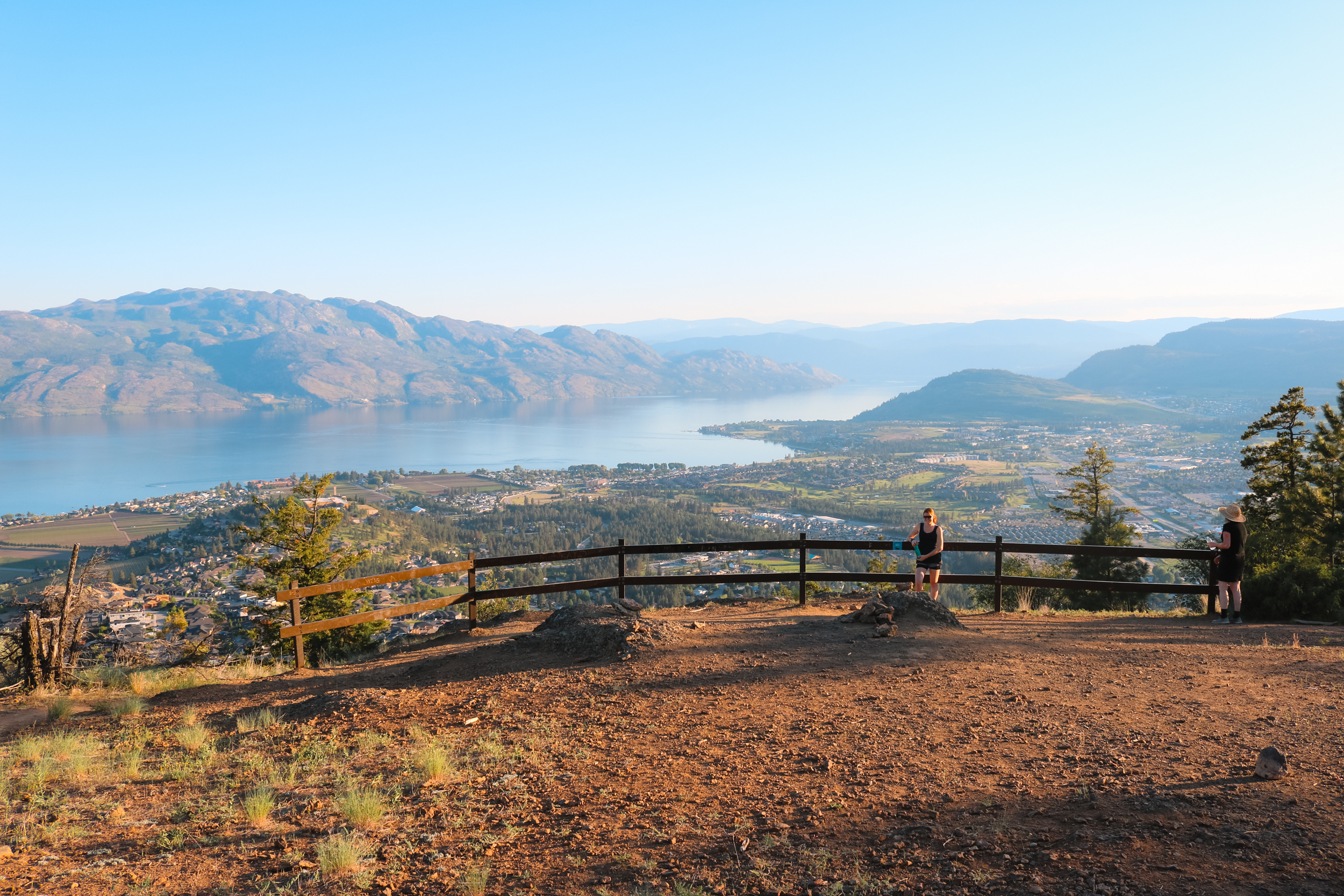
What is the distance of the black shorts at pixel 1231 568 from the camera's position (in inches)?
450

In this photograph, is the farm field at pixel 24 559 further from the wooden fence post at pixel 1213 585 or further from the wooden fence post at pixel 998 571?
the wooden fence post at pixel 1213 585

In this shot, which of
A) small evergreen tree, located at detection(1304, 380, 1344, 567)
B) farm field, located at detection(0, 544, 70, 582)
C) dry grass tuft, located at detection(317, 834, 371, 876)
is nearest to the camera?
dry grass tuft, located at detection(317, 834, 371, 876)

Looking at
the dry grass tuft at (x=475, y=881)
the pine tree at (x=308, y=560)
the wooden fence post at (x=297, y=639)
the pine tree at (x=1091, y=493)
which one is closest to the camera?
the dry grass tuft at (x=475, y=881)

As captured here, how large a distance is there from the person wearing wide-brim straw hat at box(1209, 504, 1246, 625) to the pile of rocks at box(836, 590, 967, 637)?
4.54 metres

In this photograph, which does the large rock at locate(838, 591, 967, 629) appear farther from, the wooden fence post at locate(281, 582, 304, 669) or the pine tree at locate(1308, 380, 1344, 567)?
the pine tree at locate(1308, 380, 1344, 567)

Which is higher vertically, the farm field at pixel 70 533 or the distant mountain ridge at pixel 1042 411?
the distant mountain ridge at pixel 1042 411

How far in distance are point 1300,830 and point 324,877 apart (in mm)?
6167

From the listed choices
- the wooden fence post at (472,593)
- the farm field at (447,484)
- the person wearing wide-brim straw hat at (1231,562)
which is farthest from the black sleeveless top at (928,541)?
the farm field at (447,484)

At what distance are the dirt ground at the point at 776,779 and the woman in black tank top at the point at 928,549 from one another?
7.09ft

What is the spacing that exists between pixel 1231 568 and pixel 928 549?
4.82m

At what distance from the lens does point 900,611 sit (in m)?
10.9

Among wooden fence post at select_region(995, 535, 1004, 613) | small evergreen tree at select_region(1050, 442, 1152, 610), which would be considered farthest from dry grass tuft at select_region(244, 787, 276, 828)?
small evergreen tree at select_region(1050, 442, 1152, 610)

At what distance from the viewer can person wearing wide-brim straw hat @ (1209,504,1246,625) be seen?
1116 cm

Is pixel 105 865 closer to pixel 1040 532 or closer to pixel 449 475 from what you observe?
pixel 1040 532
